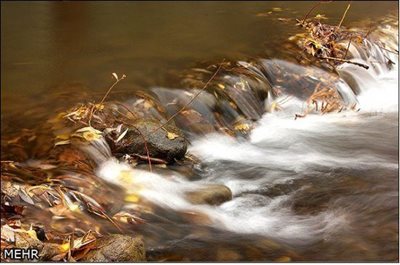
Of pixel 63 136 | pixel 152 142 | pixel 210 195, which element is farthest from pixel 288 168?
pixel 63 136

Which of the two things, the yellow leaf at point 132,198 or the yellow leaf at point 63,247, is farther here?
the yellow leaf at point 132,198

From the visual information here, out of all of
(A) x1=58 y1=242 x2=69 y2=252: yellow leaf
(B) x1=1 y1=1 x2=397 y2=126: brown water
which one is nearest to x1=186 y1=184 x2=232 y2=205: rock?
(A) x1=58 y1=242 x2=69 y2=252: yellow leaf

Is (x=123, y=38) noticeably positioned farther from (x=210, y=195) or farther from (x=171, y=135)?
(x=210, y=195)

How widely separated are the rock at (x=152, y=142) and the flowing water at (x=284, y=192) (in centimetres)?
18

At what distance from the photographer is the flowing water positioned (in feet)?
12.1

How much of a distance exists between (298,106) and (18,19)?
640 centimetres

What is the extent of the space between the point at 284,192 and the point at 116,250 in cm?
207

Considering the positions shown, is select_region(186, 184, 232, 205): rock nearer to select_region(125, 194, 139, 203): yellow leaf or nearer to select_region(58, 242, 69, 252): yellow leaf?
select_region(125, 194, 139, 203): yellow leaf

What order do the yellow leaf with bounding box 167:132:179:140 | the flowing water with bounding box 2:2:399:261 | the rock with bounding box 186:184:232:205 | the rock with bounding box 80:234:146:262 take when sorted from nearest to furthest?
1. the rock with bounding box 80:234:146:262
2. the flowing water with bounding box 2:2:399:261
3. the rock with bounding box 186:184:232:205
4. the yellow leaf with bounding box 167:132:179:140

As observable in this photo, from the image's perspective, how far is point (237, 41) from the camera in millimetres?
8086

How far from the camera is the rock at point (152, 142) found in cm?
470

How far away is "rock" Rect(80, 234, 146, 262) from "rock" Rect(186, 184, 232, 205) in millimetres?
1137

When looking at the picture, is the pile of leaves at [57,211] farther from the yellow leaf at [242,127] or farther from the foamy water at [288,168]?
the yellow leaf at [242,127]

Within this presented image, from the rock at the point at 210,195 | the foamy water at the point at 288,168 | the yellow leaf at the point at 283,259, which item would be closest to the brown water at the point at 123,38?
the foamy water at the point at 288,168
